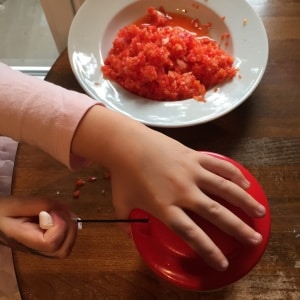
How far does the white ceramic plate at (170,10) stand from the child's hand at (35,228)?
256 millimetres

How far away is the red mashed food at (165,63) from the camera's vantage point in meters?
0.78

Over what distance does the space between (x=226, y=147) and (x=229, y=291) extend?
0.23 meters

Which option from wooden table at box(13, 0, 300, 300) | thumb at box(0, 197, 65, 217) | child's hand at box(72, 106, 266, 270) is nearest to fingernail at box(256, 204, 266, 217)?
child's hand at box(72, 106, 266, 270)

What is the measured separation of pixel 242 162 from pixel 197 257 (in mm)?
239

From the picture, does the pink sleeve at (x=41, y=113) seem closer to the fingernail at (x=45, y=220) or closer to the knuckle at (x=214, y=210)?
the fingernail at (x=45, y=220)

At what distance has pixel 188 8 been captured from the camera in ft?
2.91

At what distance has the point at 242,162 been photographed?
69 centimetres

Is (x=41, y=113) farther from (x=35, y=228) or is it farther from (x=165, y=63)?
(x=165, y=63)

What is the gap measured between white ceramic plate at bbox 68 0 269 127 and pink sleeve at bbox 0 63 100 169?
17cm

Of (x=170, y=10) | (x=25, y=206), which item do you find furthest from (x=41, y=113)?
(x=170, y=10)

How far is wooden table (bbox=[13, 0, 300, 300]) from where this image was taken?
0.59 meters

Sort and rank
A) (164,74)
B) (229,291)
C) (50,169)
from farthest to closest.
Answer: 1. (164,74)
2. (50,169)
3. (229,291)

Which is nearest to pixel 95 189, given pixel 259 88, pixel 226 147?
pixel 226 147

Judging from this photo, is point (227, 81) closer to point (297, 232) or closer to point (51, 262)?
point (297, 232)
